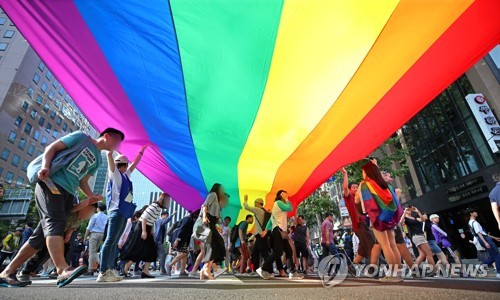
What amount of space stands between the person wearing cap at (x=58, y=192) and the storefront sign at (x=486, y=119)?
14.6 meters

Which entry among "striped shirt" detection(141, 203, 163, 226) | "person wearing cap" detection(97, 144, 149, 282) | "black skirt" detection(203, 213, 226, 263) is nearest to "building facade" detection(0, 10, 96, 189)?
"striped shirt" detection(141, 203, 163, 226)

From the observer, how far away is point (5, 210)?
77.9 ft

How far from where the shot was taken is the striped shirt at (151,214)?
4.97 m

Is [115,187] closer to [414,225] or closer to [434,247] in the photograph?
[414,225]

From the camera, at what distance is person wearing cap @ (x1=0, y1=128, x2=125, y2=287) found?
232 centimetres

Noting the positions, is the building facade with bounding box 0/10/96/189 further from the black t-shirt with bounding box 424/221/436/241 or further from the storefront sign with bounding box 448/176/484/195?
the black t-shirt with bounding box 424/221/436/241

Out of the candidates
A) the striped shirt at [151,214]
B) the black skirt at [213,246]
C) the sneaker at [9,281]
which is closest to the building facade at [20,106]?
the striped shirt at [151,214]

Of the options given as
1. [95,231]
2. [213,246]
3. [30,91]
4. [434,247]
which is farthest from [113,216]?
[30,91]

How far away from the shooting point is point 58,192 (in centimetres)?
240

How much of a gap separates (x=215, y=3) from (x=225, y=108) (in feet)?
5.37

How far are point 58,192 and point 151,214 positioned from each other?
2.73 metres

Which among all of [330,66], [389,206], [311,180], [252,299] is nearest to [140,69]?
[330,66]

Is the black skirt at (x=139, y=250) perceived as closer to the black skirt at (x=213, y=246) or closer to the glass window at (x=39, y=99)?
the black skirt at (x=213, y=246)

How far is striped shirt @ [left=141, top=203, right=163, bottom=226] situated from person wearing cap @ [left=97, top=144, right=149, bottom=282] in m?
1.24
